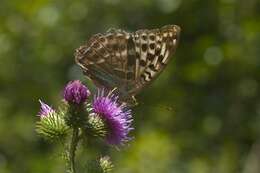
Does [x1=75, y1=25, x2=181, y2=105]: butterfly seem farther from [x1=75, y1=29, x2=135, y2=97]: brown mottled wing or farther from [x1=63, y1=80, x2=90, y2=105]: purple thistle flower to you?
[x1=63, y1=80, x2=90, y2=105]: purple thistle flower

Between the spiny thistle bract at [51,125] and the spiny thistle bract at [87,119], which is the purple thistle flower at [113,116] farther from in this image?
the spiny thistle bract at [51,125]

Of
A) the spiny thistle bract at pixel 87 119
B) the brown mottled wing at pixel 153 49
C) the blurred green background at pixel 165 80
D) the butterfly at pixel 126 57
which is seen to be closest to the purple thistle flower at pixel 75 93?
the spiny thistle bract at pixel 87 119

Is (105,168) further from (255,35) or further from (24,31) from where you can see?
(24,31)

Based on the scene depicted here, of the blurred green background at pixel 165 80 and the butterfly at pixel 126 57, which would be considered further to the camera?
the blurred green background at pixel 165 80

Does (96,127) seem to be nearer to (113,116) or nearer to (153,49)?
(113,116)

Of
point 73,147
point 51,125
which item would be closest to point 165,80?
point 51,125

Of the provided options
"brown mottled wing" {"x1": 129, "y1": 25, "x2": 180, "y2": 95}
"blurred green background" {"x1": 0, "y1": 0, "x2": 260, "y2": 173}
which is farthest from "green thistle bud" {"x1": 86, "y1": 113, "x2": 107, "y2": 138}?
"blurred green background" {"x1": 0, "y1": 0, "x2": 260, "y2": 173}
